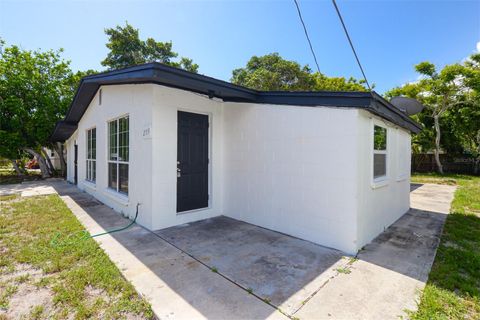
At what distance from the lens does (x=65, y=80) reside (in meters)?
15.5

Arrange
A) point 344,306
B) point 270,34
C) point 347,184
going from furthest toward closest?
1. point 270,34
2. point 347,184
3. point 344,306

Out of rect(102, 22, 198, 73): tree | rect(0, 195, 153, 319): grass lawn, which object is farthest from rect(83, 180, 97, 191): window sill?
A: rect(102, 22, 198, 73): tree

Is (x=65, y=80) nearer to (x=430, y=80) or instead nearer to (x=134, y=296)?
(x=134, y=296)

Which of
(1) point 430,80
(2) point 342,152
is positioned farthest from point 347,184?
(1) point 430,80

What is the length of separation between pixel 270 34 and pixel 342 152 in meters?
5.18

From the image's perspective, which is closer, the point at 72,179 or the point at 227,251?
the point at 227,251

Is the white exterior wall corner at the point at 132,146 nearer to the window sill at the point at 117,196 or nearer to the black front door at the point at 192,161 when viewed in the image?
the window sill at the point at 117,196

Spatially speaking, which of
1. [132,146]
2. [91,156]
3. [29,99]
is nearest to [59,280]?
[132,146]

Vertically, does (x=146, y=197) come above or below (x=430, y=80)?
below

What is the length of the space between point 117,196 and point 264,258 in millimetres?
4116

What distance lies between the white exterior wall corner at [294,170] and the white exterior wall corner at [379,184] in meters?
0.20

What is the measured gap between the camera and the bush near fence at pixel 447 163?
17016 millimetres

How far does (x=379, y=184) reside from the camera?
417 cm

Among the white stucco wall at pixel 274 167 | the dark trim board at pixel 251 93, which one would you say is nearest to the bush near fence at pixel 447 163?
the white stucco wall at pixel 274 167
